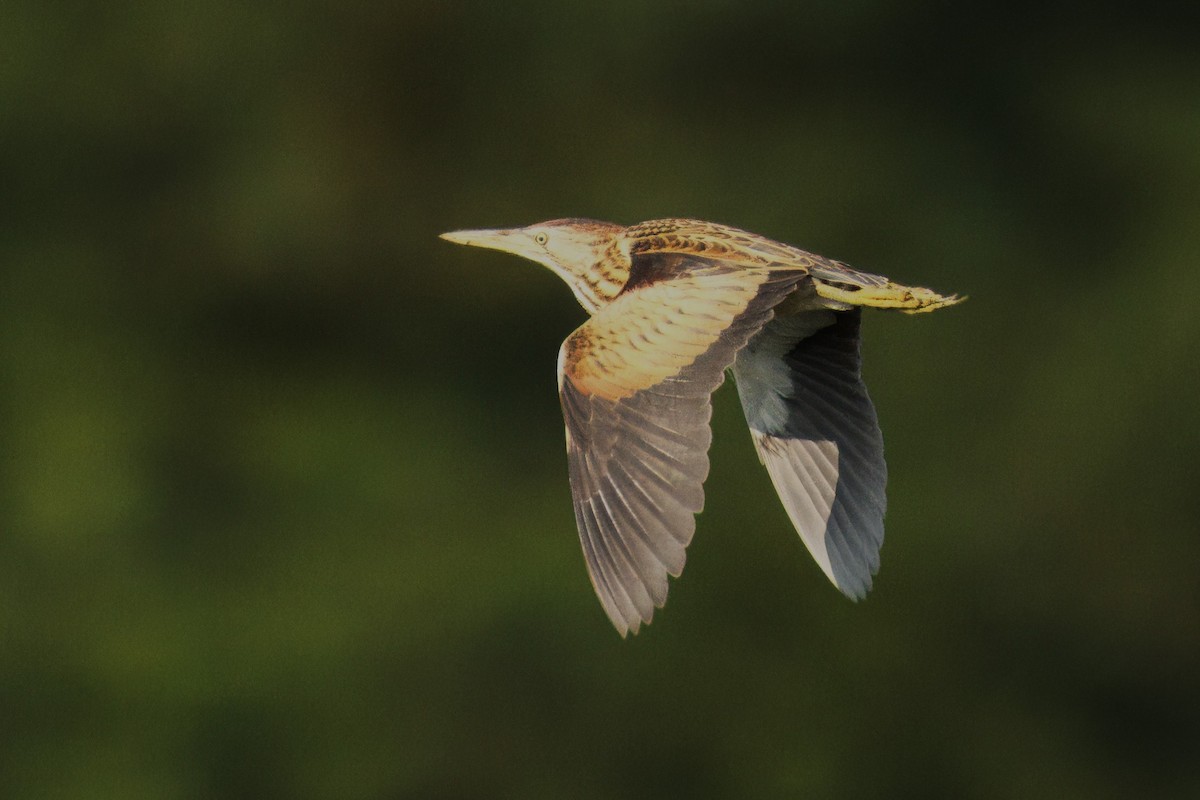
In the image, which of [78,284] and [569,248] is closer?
[569,248]

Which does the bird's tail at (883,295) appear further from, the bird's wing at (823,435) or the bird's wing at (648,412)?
the bird's wing at (823,435)

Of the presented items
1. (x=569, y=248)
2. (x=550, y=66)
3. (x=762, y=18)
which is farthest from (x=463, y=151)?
(x=569, y=248)

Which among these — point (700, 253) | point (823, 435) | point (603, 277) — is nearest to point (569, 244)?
point (603, 277)

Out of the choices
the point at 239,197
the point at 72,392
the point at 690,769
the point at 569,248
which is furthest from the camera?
the point at 239,197

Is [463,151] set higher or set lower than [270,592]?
higher

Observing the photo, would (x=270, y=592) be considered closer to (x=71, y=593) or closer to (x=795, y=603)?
(x=71, y=593)

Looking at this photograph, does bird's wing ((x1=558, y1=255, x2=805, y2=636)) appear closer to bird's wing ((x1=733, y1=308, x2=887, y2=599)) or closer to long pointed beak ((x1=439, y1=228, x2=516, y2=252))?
bird's wing ((x1=733, y1=308, x2=887, y2=599))

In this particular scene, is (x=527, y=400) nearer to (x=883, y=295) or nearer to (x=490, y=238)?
(x=490, y=238)
